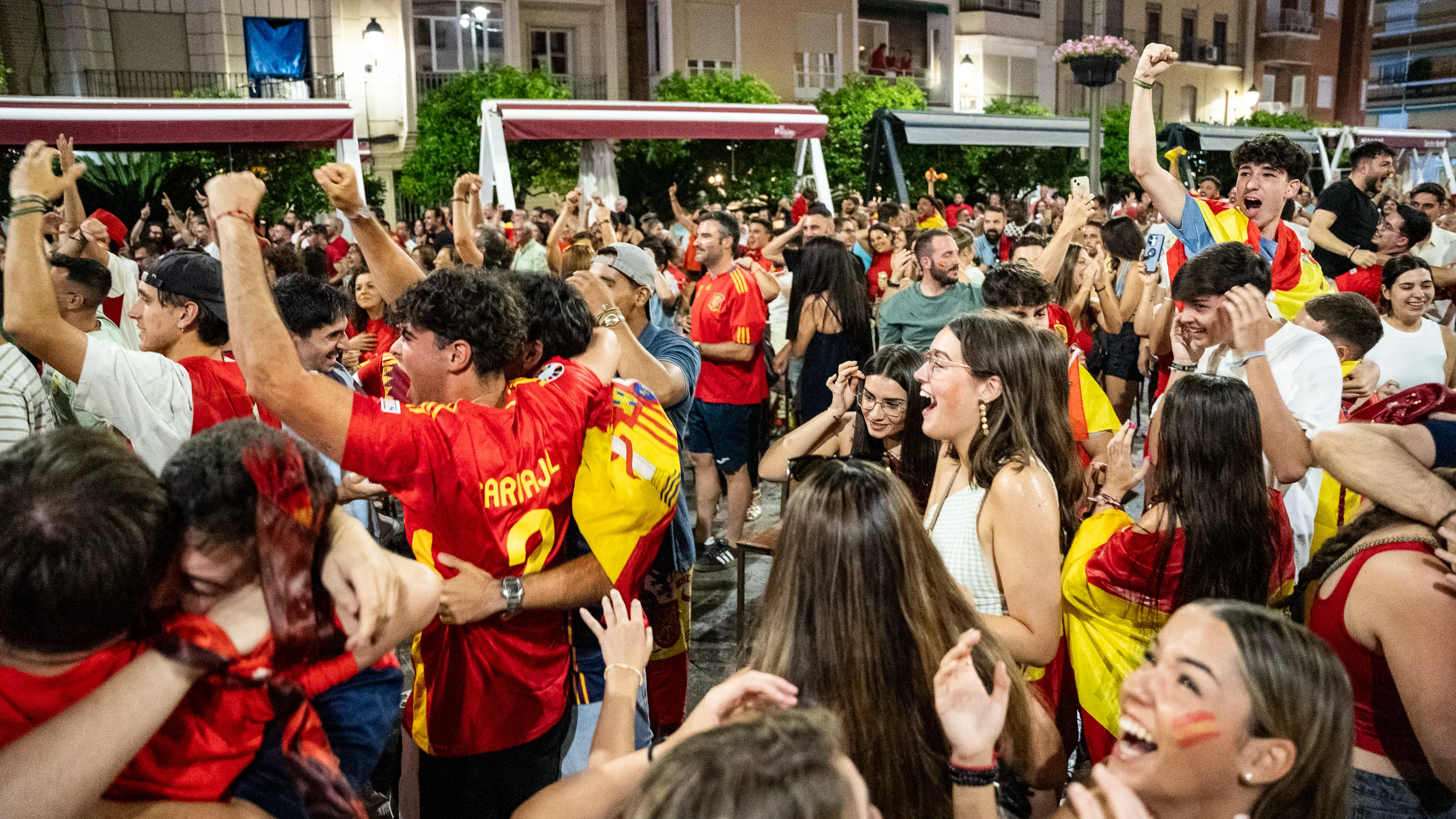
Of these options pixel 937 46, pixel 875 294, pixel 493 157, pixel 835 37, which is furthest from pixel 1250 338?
pixel 937 46

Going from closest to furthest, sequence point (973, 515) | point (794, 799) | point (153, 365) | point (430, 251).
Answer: point (794, 799) → point (973, 515) → point (153, 365) → point (430, 251)

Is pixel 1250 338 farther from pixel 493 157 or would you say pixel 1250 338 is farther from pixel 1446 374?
pixel 493 157

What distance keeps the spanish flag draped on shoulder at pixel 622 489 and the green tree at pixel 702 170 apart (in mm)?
18286

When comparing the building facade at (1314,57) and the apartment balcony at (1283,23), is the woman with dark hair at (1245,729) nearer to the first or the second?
the building facade at (1314,57)

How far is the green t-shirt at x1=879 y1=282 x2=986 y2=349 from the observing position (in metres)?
5.73

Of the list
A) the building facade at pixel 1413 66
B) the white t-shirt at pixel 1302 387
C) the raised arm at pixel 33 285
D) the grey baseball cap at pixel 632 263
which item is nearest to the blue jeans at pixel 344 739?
the raised arm at pixel 33 285

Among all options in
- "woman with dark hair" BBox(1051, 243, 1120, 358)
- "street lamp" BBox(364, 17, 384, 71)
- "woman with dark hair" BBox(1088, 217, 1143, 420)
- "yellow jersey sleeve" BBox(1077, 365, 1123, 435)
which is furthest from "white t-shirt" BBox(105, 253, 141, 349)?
"street lamp" BBox(364, 17, 384, 71)

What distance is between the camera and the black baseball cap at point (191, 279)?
10.7 feet

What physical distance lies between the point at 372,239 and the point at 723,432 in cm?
326

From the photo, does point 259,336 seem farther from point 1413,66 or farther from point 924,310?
point 1413,66

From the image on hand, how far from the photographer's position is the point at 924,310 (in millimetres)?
5801

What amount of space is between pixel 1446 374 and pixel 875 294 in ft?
15.0

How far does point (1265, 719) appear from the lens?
1570 mm

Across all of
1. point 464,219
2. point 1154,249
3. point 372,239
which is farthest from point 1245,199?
point 372,239
